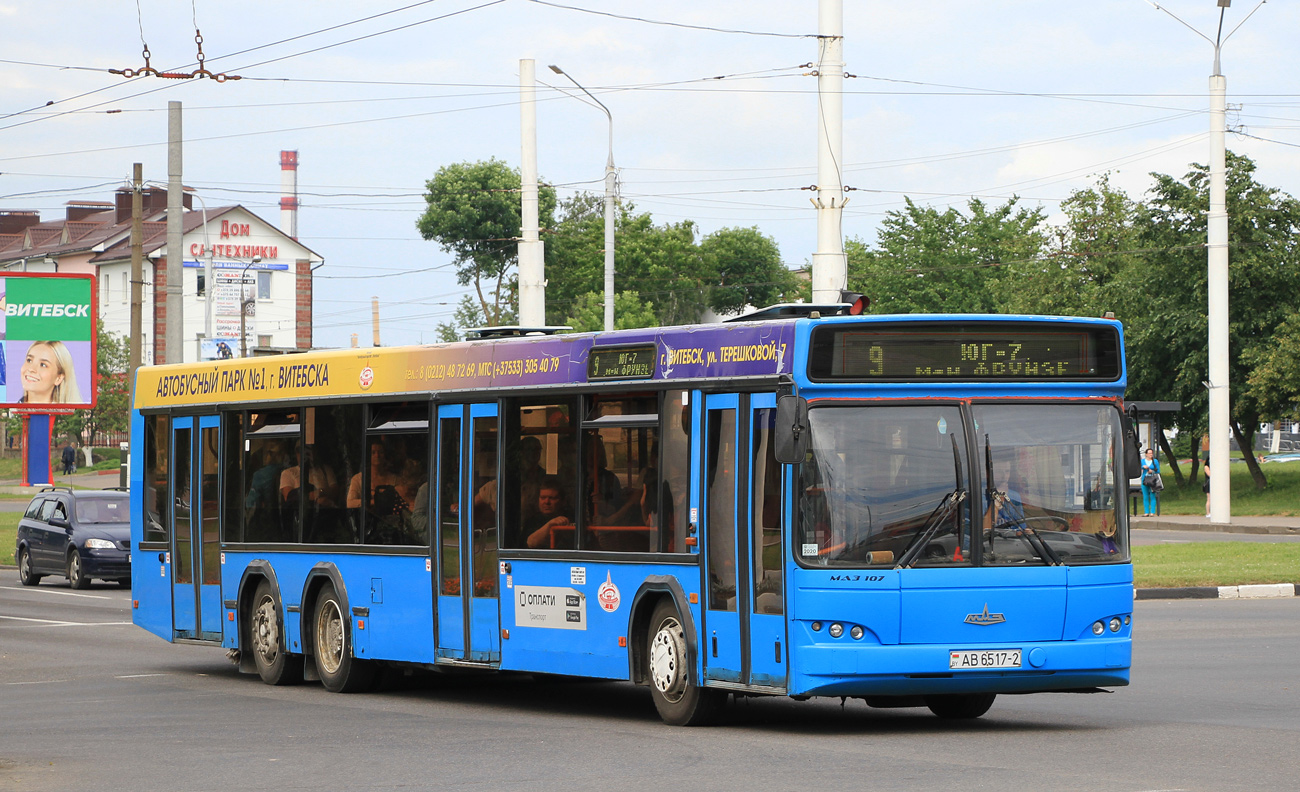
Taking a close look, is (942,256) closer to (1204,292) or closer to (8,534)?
(1204,292)

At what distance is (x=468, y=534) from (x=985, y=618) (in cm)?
445

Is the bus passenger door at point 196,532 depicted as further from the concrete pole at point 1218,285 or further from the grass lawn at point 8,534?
the concrete pole at point 1218,285

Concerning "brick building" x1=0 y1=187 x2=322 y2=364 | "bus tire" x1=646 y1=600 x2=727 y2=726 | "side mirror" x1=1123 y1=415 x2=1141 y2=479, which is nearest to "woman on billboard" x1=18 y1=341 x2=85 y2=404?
"brick building" x1=0 y1=187 x2=322 y2=364

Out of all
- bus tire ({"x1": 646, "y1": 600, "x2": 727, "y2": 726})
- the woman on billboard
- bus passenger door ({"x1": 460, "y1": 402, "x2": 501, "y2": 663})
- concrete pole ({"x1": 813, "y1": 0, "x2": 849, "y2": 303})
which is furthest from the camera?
the woman on billboard

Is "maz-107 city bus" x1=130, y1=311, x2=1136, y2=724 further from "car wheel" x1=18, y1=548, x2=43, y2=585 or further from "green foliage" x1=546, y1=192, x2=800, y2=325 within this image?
"green foliage" x1=546, y1=192, x2=800, y2=325

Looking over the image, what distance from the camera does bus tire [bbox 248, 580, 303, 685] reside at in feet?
52.5

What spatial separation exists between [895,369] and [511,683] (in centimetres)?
619

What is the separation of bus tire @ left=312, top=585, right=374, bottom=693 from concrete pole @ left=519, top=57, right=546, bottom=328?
29.5ft

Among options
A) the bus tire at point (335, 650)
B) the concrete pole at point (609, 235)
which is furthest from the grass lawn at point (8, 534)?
the bus tire at point (335, 650)

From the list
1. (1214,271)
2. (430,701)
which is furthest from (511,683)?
(1214,271)

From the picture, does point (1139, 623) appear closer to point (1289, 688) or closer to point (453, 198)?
point (1289, 688)

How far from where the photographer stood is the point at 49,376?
58.5 m

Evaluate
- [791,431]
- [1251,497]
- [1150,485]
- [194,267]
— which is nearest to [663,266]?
[194,267]

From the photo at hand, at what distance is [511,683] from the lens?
16.0 m
